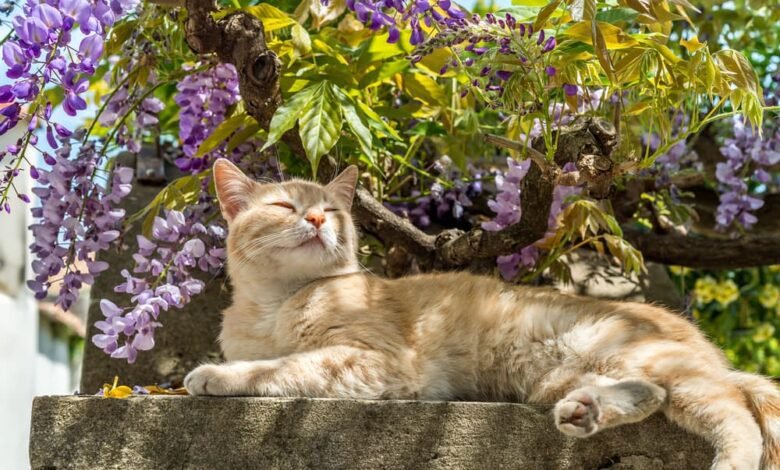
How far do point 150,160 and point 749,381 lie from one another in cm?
221

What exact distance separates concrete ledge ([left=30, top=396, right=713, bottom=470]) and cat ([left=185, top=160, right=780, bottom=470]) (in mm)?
94

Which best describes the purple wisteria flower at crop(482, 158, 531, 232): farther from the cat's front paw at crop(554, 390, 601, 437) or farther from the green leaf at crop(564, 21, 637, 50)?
the cat's front paw at crop(554, 390, 601, 437)

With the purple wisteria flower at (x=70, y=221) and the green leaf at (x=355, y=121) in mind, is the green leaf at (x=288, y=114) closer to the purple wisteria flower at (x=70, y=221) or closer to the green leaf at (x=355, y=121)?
the green leaf at (x=355, y=121)

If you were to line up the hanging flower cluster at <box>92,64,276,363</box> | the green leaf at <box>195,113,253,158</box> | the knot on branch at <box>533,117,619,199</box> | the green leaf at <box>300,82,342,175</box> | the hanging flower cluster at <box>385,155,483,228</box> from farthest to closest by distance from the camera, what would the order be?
the hanging flower cluster at <box>385,155,483,228</box> < the green leaf at <box>195,113,253,158</box> < the hanging flower cluster at <box>92,64,276,363</box> < the green leaf at <box>300,82,342,175</box> < the knot on branch at <box>533,117,619,199</box>

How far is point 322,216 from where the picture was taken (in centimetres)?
204

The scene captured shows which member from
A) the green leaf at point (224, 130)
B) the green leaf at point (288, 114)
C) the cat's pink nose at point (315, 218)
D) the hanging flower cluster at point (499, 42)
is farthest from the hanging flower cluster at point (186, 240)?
the hanging flower cluster at point (499, 42)

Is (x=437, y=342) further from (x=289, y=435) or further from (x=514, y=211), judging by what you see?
(x=514, y=211)

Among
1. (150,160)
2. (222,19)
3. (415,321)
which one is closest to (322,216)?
(415,321)

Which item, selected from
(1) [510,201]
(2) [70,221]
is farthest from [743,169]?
(2) [70,221]

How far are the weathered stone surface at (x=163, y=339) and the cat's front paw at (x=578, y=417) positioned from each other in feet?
4.14

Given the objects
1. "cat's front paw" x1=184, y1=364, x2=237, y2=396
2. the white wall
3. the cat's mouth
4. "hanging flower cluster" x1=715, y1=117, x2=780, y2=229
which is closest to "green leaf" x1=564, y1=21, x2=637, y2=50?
the cat's mouth

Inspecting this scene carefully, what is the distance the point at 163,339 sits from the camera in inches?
103

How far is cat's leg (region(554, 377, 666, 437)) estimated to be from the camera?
1.54 m

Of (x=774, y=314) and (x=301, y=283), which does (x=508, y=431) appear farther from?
(x=774, y=314)
